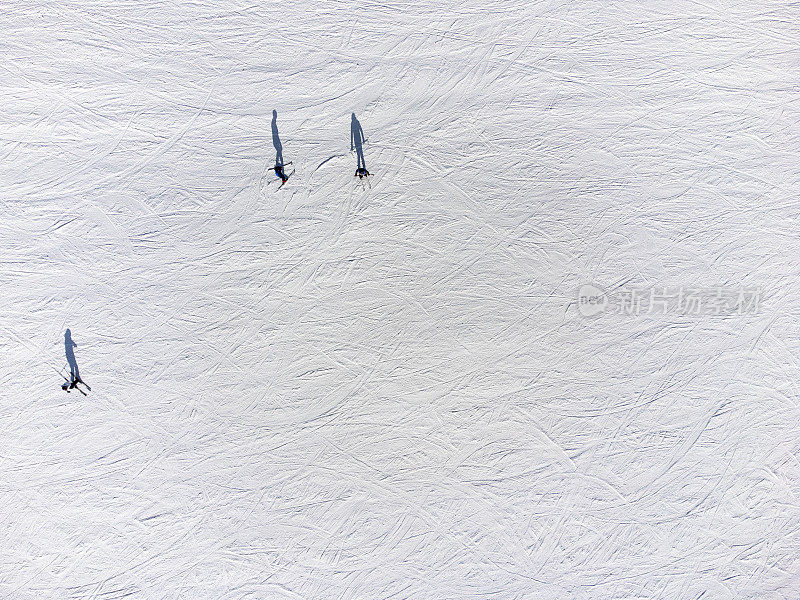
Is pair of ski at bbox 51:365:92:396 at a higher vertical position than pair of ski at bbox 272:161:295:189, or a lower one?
lower

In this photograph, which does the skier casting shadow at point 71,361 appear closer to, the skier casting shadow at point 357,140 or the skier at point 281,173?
the skier at point 281,173

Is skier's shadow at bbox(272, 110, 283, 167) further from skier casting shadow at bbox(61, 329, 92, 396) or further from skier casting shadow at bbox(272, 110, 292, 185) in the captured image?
skier casting shadow at bbox(61, 329, 92, 396)

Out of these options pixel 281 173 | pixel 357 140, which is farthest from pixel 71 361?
pixel 357 140

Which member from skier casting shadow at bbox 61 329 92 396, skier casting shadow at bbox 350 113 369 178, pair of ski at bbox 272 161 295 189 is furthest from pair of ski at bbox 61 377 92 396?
skier casting shadow at bbox 350 113 369 178

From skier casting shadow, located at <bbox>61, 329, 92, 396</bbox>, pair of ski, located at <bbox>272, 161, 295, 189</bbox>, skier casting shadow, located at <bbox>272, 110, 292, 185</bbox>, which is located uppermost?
skier casting shadow, located at <bbox>272, 110, 292, 185</bbox>

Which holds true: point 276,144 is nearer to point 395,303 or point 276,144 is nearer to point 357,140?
point 357,140

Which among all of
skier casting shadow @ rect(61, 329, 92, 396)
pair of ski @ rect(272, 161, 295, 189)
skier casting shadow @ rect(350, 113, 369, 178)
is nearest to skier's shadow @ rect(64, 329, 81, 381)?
skier casting shadow @ rect(61, 329, 92, 396)
